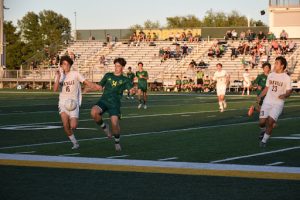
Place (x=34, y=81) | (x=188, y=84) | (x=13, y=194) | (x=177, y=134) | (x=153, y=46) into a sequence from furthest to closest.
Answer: (x=153, y=46), (x=34, y=81), (x=188, y=84), (x=177, y=134), (x=13, y=194)

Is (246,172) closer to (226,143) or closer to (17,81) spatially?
(226,143)

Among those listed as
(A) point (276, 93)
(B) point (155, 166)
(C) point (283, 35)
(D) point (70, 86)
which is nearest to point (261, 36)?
(C) point (283, 35)

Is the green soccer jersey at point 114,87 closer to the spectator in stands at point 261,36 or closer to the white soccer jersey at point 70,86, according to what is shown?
the white soccer jersey at point 70,86

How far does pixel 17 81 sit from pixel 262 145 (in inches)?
1872

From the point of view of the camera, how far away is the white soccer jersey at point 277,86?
543 inches

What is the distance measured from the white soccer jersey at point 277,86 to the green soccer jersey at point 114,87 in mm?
2625

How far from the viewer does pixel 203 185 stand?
9.16m

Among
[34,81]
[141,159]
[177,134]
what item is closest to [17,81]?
[34,81]

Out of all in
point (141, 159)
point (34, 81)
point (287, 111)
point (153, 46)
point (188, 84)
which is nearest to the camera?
point (141, 159)

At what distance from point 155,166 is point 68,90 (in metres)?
3.43

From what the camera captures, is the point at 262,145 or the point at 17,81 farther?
the point at 17,81

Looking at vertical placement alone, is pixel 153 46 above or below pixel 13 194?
above

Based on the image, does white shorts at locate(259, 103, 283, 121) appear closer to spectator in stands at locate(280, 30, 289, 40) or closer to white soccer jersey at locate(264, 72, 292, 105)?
white soccer jersey at locate(264, 72, 292, 105)

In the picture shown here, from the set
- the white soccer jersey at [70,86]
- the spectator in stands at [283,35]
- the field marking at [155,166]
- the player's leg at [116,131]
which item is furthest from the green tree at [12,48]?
the field marking at [155,166]
